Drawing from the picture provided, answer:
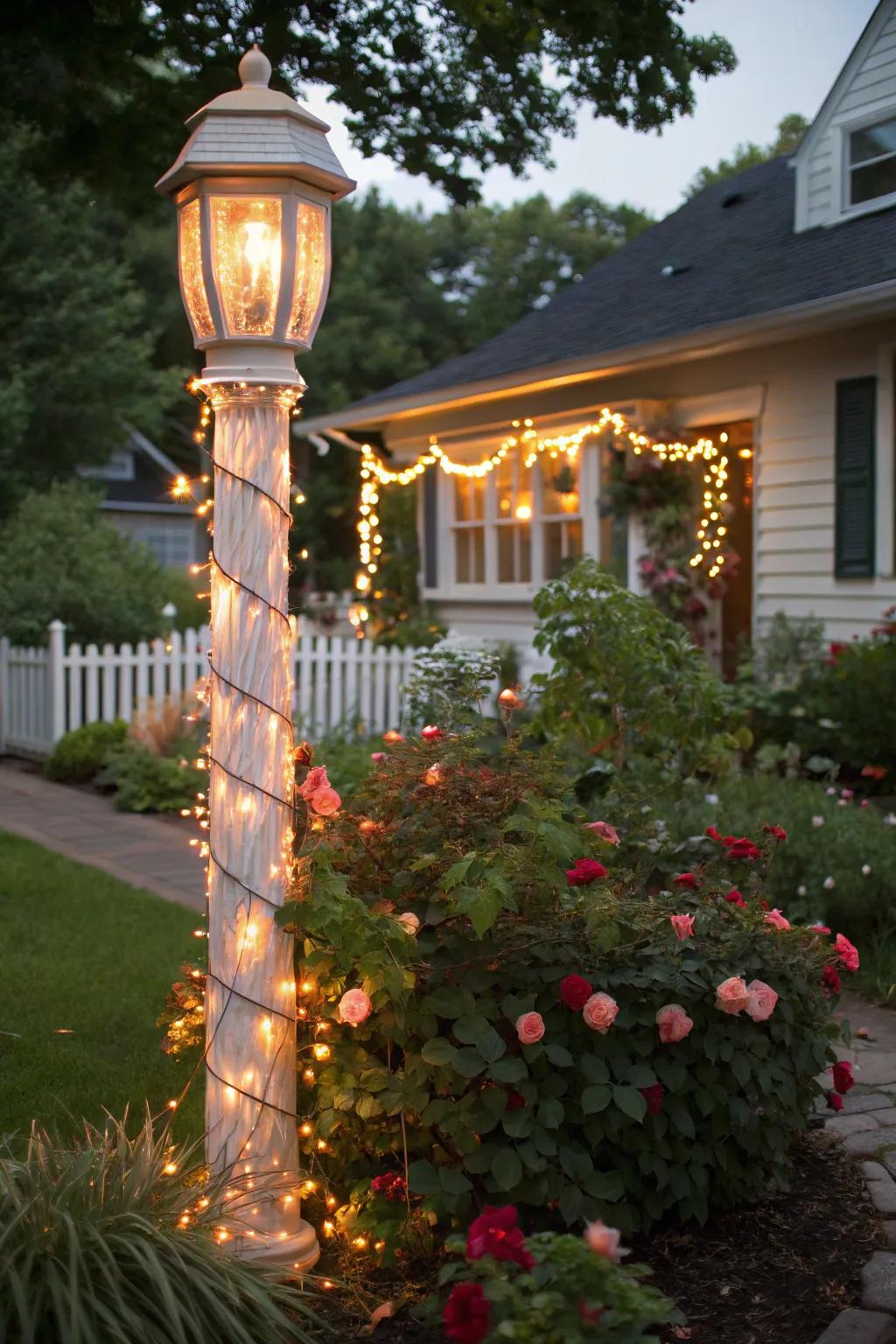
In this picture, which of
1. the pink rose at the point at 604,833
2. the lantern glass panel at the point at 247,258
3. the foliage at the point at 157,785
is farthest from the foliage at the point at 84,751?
the lantern glass panel at the point at 247,258

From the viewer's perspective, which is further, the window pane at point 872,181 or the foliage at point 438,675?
the window pane at point 872,181

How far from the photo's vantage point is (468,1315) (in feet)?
6.41

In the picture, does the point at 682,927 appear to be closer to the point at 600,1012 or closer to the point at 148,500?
the point at 600,1012

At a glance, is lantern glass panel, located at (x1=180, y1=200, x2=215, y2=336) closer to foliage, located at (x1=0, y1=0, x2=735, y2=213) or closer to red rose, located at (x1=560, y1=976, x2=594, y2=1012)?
red rose, located at (x1=560, y1=976, x2=594, y2=1012)

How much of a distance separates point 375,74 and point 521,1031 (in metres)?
5.29

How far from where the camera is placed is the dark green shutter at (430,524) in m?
13.1

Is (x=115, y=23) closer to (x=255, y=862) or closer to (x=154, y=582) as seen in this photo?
(x=255, y=862)

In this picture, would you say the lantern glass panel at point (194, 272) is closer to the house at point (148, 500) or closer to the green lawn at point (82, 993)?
the green lawn at point (82, 993)

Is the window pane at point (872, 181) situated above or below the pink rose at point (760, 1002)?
above

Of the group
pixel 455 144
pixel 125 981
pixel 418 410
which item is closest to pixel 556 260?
pixel 418 410

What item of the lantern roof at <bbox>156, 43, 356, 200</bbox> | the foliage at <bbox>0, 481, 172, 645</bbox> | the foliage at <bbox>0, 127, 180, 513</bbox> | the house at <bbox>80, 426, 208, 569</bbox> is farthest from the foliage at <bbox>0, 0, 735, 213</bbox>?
the house at <bbox>80, 426, 208, 569</bbox>

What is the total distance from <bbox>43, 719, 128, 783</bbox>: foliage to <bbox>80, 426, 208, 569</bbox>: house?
22.1m

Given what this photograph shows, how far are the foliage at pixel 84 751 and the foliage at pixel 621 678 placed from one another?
460 centimetres

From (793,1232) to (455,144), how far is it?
5575 millimetres
